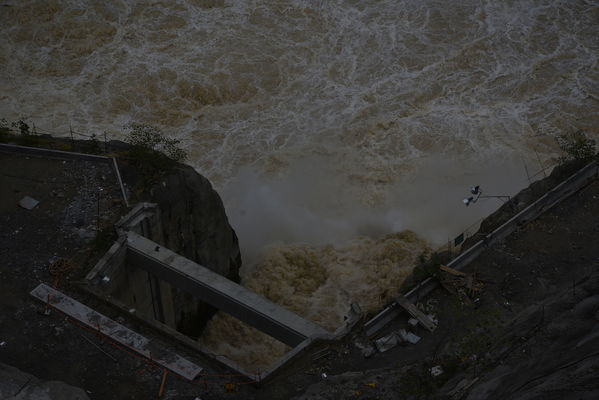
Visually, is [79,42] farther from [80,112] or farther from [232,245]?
[232,245]

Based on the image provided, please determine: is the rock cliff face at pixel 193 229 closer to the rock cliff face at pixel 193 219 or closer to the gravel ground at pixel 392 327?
the rock cliff face at pixel 193 219

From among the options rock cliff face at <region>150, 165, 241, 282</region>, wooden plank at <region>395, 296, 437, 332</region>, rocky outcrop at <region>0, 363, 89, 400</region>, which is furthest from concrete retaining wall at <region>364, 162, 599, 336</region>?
rock cliff face at <region>150, 165, 241, 282</region>

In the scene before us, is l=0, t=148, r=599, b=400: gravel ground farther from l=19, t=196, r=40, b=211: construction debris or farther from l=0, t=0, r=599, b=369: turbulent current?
l=0, t=0, r=599, b=369: turbulent current

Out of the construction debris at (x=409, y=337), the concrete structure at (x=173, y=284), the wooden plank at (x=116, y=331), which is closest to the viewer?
the wooden plank at (x=116, y=331)

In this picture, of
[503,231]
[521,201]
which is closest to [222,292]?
[503,231]

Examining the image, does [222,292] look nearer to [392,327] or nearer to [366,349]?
[366,349]

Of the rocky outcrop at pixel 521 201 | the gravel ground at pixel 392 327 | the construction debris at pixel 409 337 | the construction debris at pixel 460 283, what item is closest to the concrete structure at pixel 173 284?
the gravel ground at pixel 392 327

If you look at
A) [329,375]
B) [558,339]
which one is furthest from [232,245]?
[558,339]
